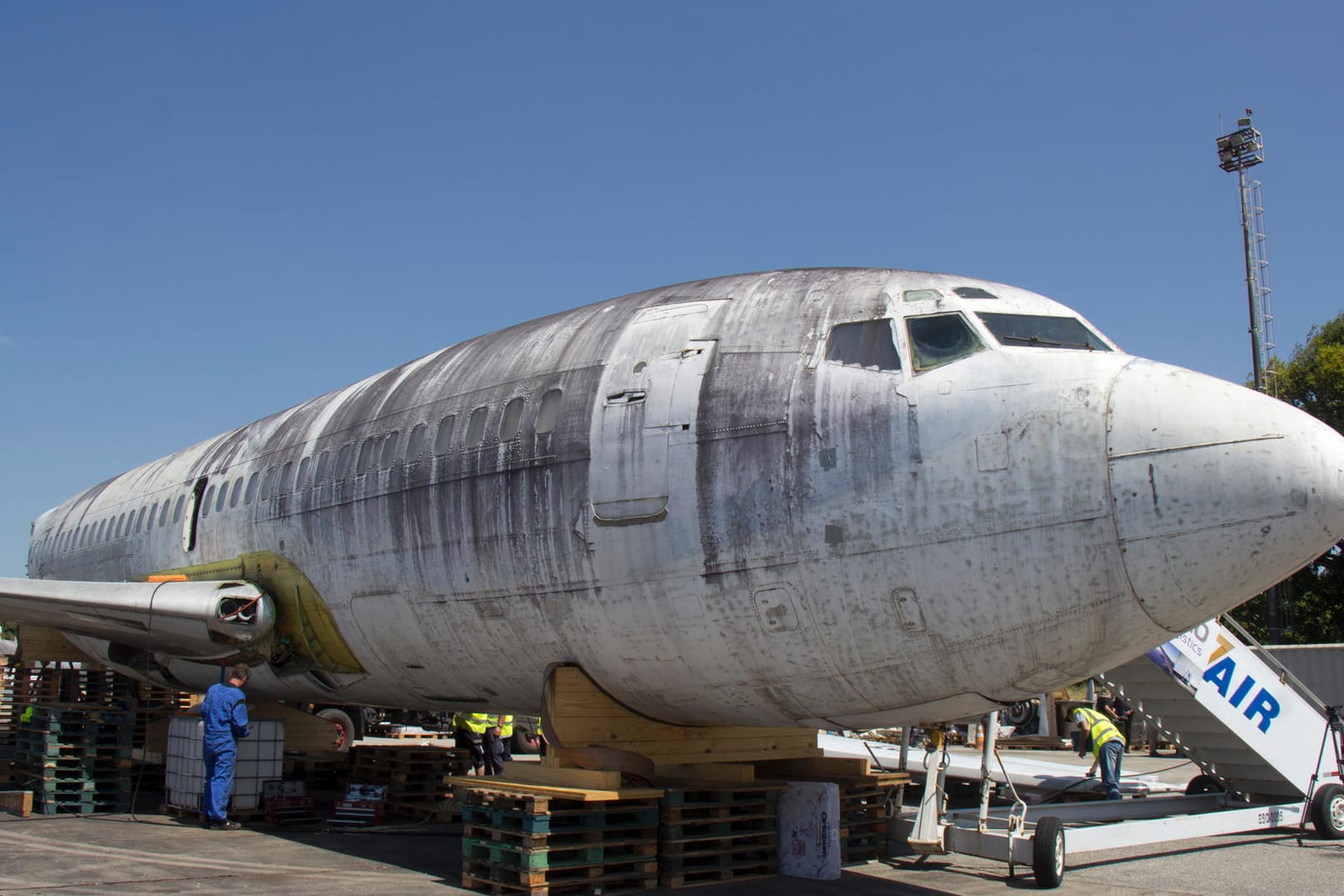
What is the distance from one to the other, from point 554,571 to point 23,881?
4.91 meters

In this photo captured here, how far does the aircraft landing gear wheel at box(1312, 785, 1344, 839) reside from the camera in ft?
38.7

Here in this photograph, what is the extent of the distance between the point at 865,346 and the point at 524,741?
19.3 m

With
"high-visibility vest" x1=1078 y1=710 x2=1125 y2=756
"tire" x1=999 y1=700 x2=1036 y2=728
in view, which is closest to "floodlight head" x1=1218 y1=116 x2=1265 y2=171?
"tire" x1=999 y1=700 x2=1036 y2=728

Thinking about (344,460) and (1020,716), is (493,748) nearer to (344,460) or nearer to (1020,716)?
(344,460)

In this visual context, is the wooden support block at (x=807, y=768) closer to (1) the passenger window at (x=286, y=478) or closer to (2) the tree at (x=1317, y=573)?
(1) the passenger window at (x=286, y=478)

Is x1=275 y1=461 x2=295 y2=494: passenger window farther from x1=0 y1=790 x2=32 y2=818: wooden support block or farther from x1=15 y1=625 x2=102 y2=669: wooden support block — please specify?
x1=15 y1=625 x2=102 y2=669: wooden support block

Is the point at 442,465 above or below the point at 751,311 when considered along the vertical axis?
below

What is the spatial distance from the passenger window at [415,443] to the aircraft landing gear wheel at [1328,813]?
9.88 metres

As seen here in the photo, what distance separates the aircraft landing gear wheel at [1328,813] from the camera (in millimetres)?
11797

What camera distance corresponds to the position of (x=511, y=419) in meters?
9.36

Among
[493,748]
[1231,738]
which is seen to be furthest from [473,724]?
[1231,738]

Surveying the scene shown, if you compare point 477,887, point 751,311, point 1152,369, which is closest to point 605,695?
point 477,887

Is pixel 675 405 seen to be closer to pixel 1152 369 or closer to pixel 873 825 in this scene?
pixel 1152 369

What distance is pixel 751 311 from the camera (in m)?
8.59
